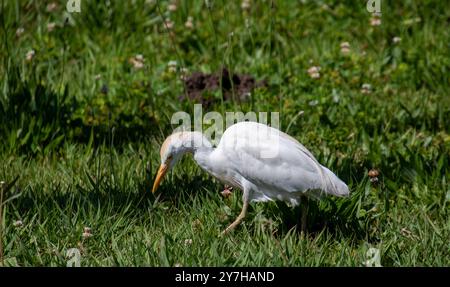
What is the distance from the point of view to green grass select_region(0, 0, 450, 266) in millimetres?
3920

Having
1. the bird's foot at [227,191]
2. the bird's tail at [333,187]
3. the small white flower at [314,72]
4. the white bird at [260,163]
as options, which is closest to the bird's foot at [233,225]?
the white bird at [260,163]

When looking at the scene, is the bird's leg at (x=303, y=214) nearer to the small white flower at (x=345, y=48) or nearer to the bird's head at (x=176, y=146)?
the bird's head at (x=176, y=146)

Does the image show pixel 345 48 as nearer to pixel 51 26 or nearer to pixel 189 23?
pixel 189 23

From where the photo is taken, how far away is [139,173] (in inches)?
182

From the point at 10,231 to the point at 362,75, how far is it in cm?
284

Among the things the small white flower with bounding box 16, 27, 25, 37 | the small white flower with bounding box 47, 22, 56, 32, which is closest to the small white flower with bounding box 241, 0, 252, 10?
the small white flower with bounding box 47, 22, 56, 32

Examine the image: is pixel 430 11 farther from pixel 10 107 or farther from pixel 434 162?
pixel 10 107

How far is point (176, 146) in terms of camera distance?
4.02 metres

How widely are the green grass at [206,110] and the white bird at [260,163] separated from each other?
0.17m

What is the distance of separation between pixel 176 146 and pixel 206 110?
4.87ft

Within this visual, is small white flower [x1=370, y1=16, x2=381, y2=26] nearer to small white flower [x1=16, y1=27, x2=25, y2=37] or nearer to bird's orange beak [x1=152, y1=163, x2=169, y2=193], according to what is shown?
small white flower [x1=16, y1=27, x2=25, y2=37]
